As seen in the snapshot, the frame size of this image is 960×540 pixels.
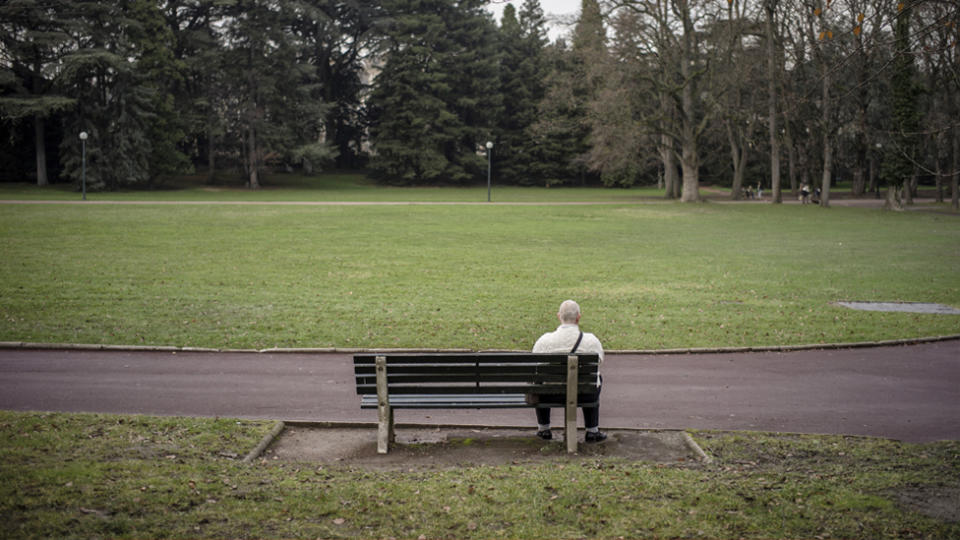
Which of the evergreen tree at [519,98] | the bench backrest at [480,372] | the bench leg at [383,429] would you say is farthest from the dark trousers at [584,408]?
the evergreen tree at [519,98]

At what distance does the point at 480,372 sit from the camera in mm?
6758

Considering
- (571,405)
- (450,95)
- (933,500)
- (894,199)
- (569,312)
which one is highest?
(450,95)

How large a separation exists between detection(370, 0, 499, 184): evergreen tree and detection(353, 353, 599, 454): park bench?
6743 centimetres

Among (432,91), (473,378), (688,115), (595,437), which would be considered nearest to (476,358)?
(473,378)

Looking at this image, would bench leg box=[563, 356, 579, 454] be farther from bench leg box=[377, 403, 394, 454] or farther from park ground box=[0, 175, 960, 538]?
bench leg box=[377, 403, 394, 454]

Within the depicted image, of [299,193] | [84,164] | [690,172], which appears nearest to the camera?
[84,164]

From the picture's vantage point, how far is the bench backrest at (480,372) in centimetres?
676

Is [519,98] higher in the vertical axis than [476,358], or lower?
higher

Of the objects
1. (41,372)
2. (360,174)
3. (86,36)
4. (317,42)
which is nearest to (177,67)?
(86,36)

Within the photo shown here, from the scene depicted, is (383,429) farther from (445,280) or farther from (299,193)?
(299,193)

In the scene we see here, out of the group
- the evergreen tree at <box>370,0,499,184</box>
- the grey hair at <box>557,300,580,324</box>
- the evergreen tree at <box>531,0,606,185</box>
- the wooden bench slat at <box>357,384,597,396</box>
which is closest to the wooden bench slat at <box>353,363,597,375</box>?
the wooden bench slat at <box>357,384,597,396</box>

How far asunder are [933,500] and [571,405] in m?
2.82

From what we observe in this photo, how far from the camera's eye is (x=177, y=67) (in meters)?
62.8

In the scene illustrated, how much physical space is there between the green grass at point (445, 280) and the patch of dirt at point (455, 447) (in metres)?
3.96
